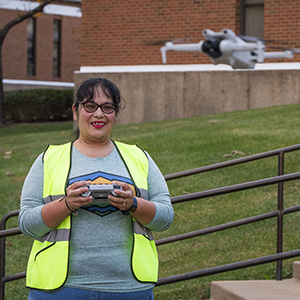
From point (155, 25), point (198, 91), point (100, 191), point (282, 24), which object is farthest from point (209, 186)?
point (155, 25)

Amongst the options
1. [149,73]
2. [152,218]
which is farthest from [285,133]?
[152,218]

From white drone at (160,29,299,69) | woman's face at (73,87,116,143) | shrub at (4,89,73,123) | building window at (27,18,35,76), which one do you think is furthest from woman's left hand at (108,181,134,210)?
building window at (27,18,35,76)

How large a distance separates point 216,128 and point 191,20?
5351 mm

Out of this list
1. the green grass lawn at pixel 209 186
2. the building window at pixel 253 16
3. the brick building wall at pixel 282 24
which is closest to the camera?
the green grass lawn at pixel 209 186

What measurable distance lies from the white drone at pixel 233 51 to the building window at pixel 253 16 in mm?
1691

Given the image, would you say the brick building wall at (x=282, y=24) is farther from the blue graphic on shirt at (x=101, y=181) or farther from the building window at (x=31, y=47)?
the building window at (x=31, y=47)

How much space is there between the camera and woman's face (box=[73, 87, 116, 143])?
9.56 feet

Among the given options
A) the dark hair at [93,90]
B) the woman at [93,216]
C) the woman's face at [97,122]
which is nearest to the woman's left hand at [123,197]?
the woman at [93,216]

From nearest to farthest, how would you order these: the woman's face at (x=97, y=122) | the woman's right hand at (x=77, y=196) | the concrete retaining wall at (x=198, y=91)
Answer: the woman's right hand at (x=77, y=196) < the woman's face at (x=97, y=122) < the concrete retaining wall at (x=198, y=91)

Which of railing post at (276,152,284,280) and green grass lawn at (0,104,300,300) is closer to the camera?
railing post at (276,152,284,280)

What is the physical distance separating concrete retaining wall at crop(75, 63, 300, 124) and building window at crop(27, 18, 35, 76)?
16.3 metres

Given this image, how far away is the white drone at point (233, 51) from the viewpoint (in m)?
12.9

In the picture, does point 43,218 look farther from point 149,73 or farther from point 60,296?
point 149,73

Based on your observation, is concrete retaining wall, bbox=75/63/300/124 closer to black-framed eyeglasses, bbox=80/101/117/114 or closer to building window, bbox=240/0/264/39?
building window, bbox=240/0/264/39
